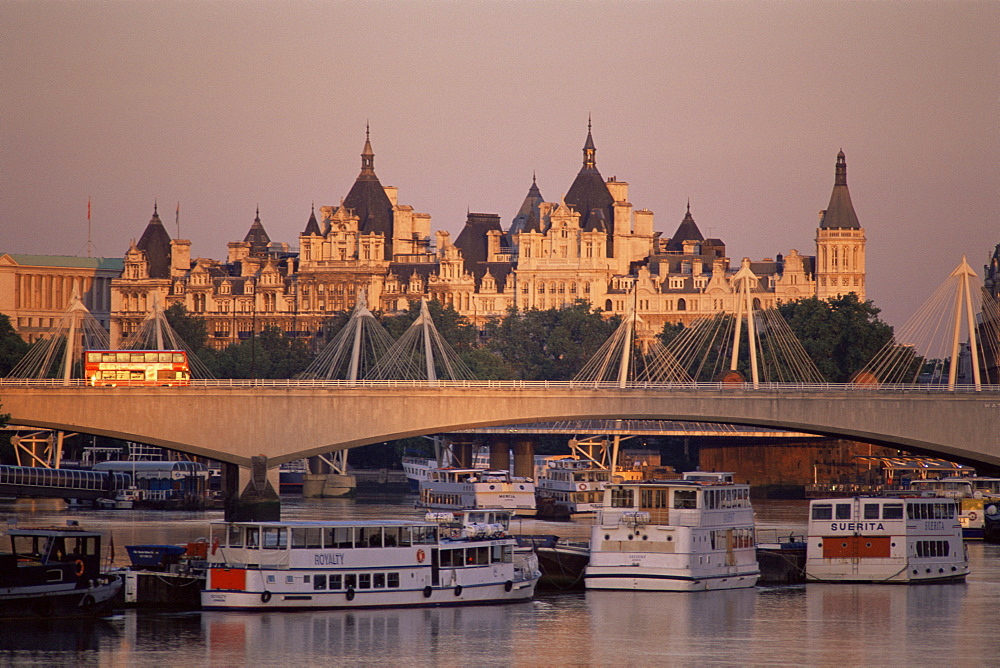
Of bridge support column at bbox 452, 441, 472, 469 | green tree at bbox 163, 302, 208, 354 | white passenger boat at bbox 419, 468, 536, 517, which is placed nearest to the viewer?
white passenger boat at bbox 419, 468, 536, 517

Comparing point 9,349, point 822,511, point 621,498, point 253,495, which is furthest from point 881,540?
point 9,349

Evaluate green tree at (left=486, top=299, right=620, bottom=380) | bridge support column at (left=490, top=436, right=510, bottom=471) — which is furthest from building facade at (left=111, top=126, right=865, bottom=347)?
bridge support column at (left=490, top=436, right=510, bottom=471)

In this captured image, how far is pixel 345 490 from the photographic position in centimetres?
12019

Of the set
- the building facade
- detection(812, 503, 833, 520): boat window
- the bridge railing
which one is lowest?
detection(812, 503, 833, 520): boat window

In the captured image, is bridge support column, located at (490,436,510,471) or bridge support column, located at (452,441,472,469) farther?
bridge support column, located at (490,436,510,471)

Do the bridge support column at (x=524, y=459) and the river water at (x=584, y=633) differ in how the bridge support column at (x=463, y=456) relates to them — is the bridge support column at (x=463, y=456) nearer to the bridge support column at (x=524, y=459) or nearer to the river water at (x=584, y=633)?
the bridge support column at (x=524, y=459)

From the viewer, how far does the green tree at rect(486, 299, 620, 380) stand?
15950 cm

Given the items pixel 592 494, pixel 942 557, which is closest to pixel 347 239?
pixel 592 494

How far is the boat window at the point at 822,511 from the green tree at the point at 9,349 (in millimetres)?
69198

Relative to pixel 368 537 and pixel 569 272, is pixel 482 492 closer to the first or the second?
pixel 368 537

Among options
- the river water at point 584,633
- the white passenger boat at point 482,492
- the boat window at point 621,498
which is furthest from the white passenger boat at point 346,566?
the white passenger boat at point 482,492

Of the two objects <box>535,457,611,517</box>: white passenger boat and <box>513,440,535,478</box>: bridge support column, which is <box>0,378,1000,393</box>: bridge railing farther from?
<box>513,440,535,478</box>: bridge support column

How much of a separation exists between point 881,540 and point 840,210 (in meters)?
117

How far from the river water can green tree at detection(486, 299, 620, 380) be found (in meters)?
93.5
